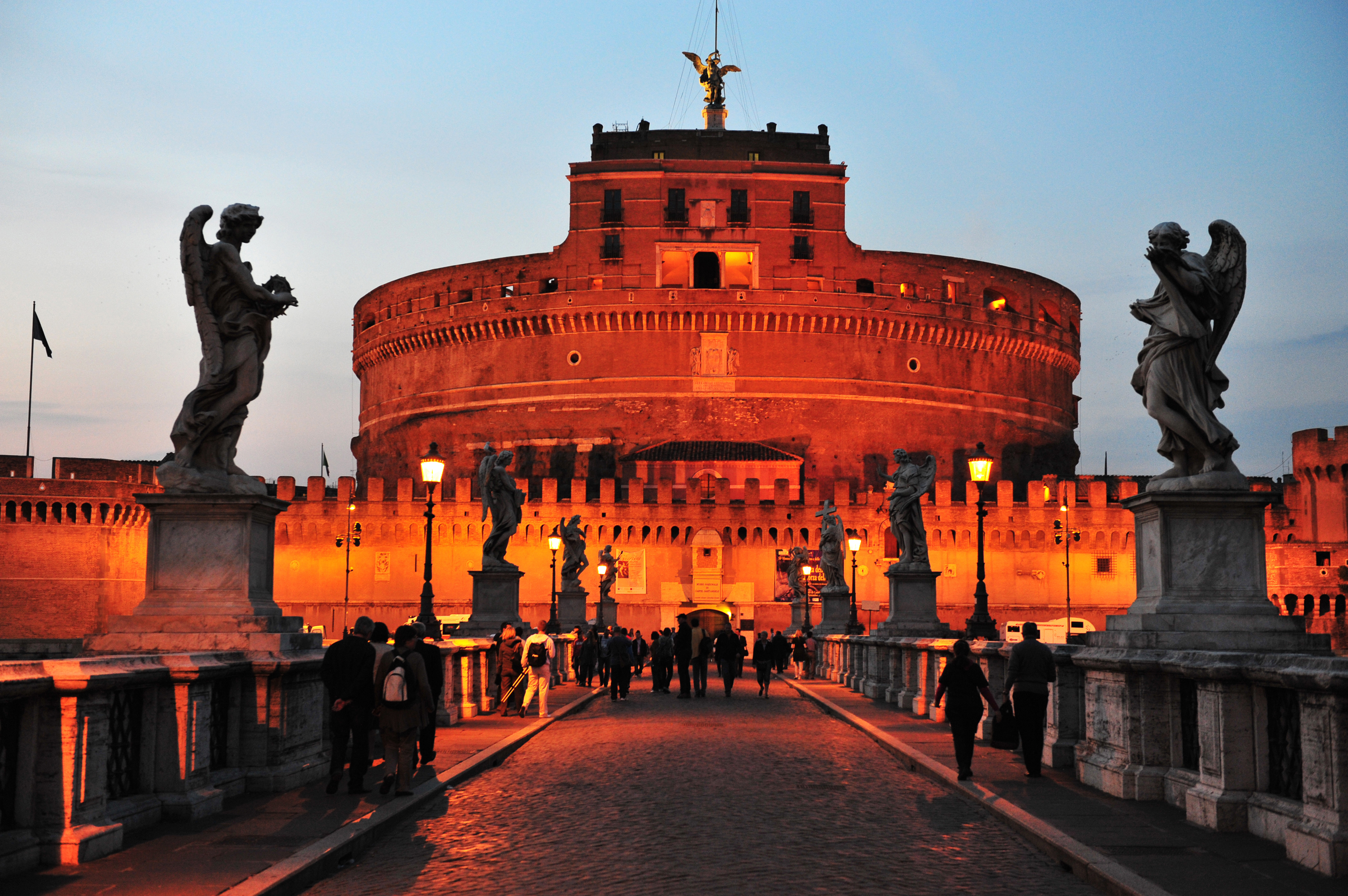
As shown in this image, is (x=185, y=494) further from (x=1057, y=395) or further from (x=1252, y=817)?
(x=1057, y=395)

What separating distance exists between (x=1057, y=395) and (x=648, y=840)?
73.6 meters

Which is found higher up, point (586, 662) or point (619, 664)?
point (619, 664)

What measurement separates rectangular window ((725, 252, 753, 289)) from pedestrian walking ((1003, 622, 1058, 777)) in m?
60.0

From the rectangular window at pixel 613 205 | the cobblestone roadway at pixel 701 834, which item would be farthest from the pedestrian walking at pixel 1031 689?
the rectangular window at pixel 613 205

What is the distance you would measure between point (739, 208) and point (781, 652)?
38334 millimetres

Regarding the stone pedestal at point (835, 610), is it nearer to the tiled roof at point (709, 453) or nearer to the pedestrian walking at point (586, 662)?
the pedestrian walking at point (586, 662)

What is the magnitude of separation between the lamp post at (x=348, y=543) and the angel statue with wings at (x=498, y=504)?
124 ft

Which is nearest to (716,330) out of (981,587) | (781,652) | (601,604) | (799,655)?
(601,604)

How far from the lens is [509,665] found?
1784 centimetres

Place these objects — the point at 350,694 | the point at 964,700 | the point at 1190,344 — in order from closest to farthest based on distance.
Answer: the point at 1190,344 → the point at 350,694 → the point at 964,700

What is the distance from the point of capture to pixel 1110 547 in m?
59.3

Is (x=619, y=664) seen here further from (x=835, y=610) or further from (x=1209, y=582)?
(x=1209, y=582)

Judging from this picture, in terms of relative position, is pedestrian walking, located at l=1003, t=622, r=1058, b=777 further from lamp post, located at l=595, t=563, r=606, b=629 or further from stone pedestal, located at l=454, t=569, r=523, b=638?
lamp post, located at l=595, t=563, r=606, b=629

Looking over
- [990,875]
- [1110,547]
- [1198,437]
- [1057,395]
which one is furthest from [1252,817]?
[1057,395]
